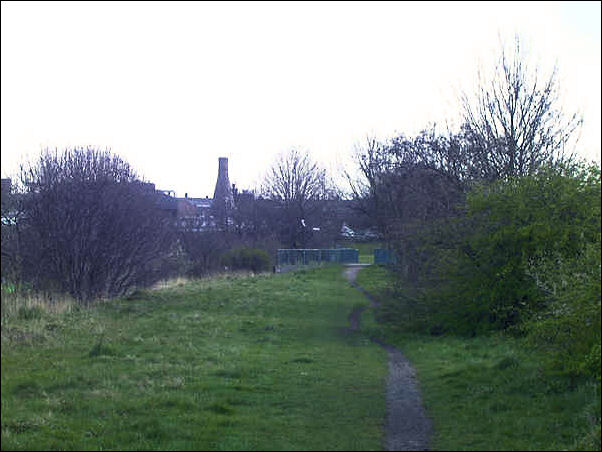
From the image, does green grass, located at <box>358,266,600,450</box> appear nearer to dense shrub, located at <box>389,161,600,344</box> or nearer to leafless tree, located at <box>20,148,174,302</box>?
dense shrub, located at <box>389,161,600,344</box>

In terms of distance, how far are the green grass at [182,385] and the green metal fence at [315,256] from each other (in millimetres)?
42589

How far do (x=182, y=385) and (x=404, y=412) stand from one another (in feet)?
12.3

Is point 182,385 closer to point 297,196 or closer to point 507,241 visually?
point 507,241

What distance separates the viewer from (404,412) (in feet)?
37.4

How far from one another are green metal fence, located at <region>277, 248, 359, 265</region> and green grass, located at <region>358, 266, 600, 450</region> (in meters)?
48.5

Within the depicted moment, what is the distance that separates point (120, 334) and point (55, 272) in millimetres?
7380

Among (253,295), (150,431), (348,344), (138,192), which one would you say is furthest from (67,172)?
(150,431)

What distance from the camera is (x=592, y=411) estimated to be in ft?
31.9

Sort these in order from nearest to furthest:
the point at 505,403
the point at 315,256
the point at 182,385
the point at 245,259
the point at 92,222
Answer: the point at 505,403 → the point at 182,385 → the point at 92,222 → the point at 245,259 → the point at 315,256

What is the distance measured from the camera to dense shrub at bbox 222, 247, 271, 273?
5697cm

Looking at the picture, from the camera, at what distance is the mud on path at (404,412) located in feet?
30.6

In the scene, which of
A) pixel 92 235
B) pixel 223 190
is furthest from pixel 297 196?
pixel 92 235

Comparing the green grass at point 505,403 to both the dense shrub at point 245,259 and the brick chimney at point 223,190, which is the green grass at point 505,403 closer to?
the dense shrub at point 245,259

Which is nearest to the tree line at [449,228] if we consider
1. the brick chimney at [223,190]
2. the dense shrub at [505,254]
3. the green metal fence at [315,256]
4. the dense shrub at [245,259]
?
the dense shrub at [505,254]
